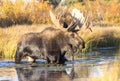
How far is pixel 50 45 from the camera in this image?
2023cm

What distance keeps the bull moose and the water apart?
326mm

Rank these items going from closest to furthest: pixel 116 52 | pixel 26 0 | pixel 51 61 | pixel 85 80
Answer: pixel 85 80 → pixel 51 61 → pixel 116 52 → pixel 26 0

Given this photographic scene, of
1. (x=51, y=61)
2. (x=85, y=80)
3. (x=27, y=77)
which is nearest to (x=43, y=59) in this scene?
(x=51, y=61)

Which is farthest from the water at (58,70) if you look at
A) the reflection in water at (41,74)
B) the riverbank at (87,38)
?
the riverbank at (87,38)

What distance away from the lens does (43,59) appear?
20.7 meters

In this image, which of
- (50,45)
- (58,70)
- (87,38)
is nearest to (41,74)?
(58,70)

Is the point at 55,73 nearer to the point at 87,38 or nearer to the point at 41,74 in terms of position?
the point at 41,74

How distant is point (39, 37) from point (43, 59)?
841 millimetres

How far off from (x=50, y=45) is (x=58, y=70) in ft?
6.25

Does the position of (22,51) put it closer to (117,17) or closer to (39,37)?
(39,37)

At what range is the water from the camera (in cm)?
1677

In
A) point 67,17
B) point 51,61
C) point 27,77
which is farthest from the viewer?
point 67,17

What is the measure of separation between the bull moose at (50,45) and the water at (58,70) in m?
0.33

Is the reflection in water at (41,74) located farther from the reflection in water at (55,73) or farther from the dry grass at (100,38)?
the dry grass at (100,38)
